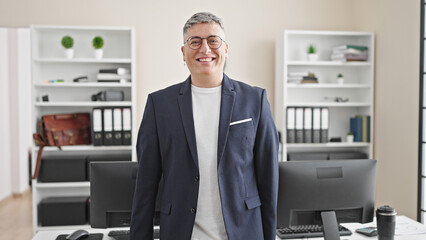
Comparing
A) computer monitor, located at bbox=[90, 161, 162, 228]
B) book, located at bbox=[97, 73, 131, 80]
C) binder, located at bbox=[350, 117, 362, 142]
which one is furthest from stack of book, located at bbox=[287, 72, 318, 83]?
computer monitor, located at bbox=[90, 161, 162, 228]

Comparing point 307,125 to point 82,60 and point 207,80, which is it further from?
point 207,80

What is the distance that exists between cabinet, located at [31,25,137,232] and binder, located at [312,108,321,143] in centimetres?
178

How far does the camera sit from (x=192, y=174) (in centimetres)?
164

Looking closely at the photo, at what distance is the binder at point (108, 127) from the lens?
422cm

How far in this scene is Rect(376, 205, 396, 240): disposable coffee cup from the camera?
200 cm

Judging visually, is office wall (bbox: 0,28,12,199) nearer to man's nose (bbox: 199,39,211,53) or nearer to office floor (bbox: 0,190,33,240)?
office floor (bbox: 0,190,33,240)

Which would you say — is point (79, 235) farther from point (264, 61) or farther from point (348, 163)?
point (264, 61)

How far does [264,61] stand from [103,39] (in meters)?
1.70

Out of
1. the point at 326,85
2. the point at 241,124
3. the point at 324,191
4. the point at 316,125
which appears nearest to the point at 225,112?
the point at 241,124

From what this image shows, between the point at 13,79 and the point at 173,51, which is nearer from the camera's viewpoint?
the point at 173,51

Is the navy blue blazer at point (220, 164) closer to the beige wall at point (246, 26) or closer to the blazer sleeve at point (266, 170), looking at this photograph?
the blazer sleeve at point (266, 170)

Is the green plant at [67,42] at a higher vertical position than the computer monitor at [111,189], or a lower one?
higher

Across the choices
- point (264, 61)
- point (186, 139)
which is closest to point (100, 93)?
point (264, 61)

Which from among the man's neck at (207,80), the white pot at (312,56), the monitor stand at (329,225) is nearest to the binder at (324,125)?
the white pot at (312,56)
